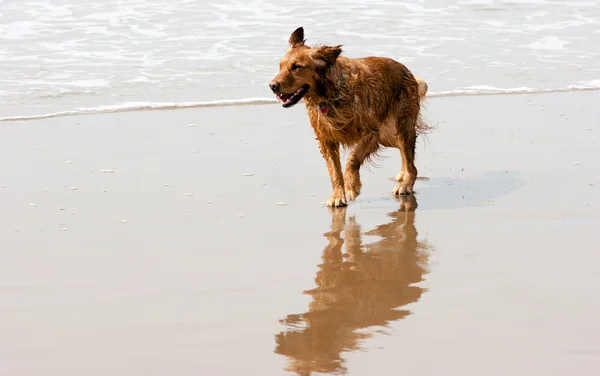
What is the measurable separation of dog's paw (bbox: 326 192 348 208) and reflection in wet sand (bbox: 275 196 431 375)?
0.35 m

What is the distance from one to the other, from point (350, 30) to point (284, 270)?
10.8 m

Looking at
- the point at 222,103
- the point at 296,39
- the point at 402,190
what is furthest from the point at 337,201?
the point at 222,103

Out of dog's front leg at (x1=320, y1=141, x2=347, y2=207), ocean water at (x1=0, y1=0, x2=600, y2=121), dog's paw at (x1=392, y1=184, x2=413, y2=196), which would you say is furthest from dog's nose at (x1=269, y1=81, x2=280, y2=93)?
ocean water at (x1=0, y1=0, x2=600, y2=121)

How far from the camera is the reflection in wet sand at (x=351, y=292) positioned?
12.6 feet

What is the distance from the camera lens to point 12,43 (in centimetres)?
1431

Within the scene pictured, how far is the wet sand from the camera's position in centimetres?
381

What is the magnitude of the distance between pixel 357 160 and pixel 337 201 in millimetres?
419

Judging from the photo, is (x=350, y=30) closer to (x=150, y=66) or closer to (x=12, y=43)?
(x=150, y=66)

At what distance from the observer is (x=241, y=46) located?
14.1 metres

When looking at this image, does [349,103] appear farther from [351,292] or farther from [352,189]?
[351,292]

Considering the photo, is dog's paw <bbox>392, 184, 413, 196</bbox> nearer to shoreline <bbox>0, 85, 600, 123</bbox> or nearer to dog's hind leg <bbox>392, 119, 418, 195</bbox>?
dog's hind leg <bbox>392, 119, 418, 195</bbox>

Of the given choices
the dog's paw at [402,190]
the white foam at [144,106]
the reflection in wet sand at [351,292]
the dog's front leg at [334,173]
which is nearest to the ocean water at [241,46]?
the white foam at [144,106]

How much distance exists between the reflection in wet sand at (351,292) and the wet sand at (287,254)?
0.04 feet

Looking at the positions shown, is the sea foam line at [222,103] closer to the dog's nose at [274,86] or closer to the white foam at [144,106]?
the white foam at [144,106]
